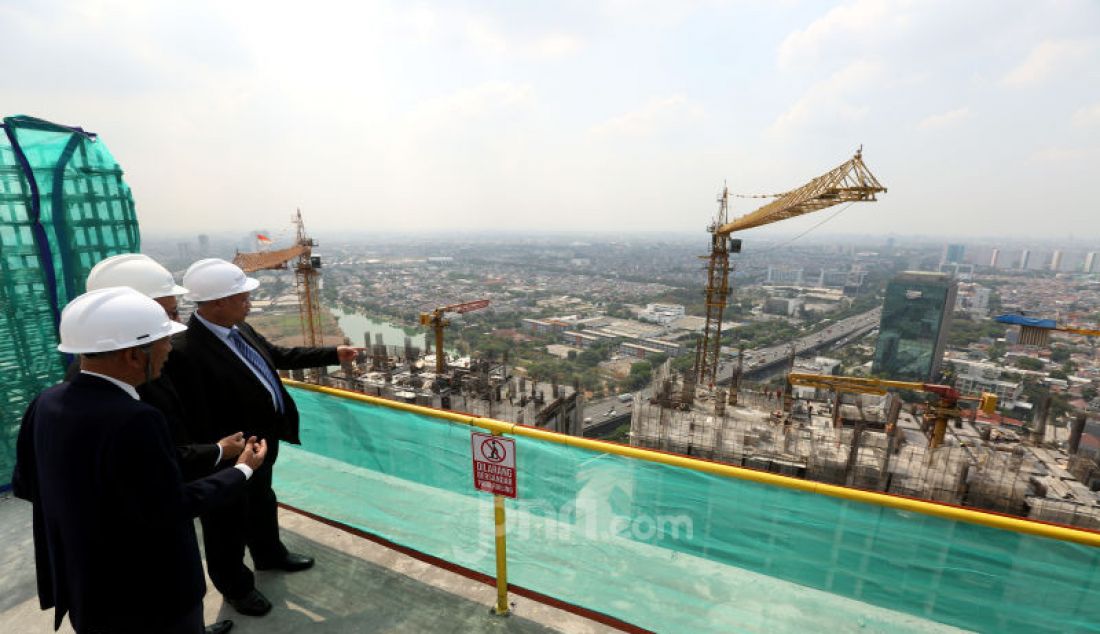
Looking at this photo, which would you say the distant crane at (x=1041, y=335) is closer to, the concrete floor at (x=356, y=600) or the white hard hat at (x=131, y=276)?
the concrete floor at (x=356, y=600)

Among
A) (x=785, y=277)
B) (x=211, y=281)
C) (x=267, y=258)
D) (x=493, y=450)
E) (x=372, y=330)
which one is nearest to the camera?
(x=211, y=281)

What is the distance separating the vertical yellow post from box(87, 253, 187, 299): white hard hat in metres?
1.62

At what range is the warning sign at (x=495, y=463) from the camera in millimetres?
1982

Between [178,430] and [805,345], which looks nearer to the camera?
[178,430]

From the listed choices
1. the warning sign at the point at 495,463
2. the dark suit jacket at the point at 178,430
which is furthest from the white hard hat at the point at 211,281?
the warning sign at the point at 495,463

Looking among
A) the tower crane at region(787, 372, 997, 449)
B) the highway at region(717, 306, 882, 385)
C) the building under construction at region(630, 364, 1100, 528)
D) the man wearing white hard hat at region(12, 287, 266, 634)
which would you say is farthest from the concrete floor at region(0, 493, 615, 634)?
the highway at region(717, 306, 882, 385)

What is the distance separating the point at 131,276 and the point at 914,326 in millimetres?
54834

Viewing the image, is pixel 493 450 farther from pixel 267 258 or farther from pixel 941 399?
pixel 267 258

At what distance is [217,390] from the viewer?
1932 mm

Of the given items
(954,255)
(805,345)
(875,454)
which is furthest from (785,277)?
(875,454)

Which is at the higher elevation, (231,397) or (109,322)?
(109,322)

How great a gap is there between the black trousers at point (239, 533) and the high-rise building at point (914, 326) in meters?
51.4

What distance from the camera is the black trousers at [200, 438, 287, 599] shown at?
2.01 meters

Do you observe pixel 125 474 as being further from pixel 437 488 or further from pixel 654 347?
pixel 654 347
